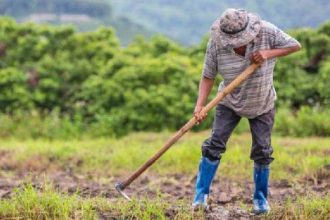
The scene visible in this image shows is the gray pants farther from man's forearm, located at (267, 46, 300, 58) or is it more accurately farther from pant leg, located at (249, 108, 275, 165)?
man's forearm, located at (267, 46, 300, 58)

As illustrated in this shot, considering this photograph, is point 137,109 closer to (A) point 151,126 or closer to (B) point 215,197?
(A) point 151,126

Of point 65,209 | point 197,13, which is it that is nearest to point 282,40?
point 65,209

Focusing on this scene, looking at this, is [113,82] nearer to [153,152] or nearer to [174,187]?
[153,152]

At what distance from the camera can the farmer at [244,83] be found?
15.3 ft

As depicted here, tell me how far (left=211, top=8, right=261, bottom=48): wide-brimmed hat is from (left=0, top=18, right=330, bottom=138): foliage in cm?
663

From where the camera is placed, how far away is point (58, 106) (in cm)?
1393

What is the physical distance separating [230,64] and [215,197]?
→ 6.57ft

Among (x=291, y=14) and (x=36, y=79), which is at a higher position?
(x=291, y=14)

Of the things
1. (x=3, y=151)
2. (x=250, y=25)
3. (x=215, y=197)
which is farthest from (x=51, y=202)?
(x=3, y=151)

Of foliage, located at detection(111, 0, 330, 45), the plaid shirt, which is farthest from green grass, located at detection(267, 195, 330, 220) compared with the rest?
foliage, located at detection(111, 0, 330, 45)

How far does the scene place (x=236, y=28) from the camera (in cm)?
461

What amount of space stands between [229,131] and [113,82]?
8073 mm

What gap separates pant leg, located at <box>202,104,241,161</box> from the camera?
5.05m

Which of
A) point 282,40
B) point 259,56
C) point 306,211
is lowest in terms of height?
point 306,211
